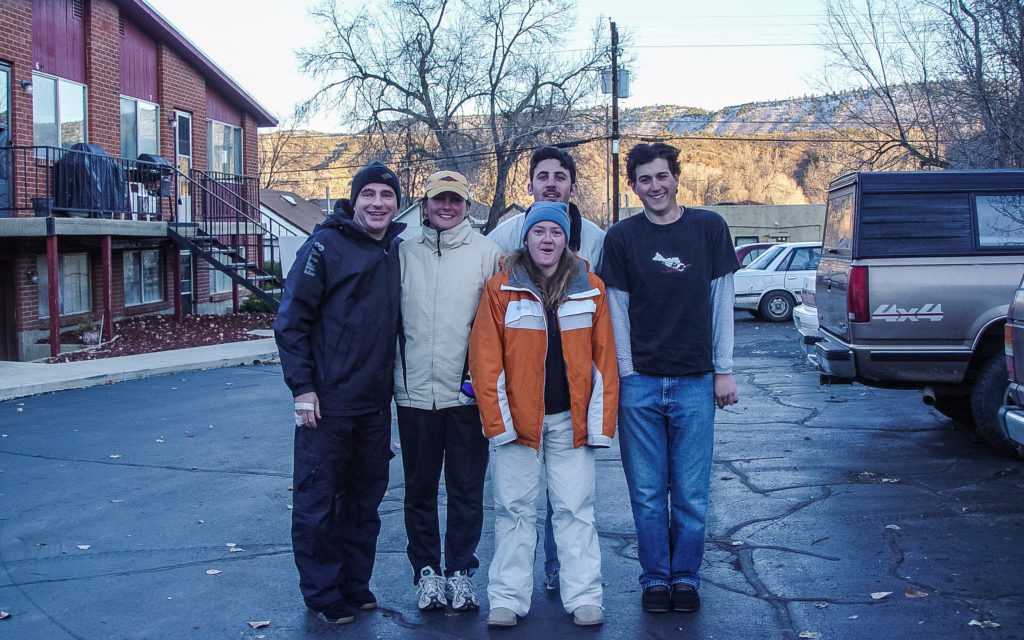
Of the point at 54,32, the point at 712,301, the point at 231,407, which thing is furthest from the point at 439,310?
the point at 54,32

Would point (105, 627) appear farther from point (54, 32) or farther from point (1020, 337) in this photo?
point (54, 32)

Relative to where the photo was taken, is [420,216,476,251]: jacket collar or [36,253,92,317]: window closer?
[420,216,476,251]: jacket collar

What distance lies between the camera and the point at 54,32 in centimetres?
1582

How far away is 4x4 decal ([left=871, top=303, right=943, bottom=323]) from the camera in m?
7.46

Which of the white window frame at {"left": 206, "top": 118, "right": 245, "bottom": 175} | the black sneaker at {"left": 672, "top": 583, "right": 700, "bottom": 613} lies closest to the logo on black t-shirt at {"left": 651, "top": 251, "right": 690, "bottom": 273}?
the black sneaker at {"left": 672, "top": 583, "right": 700, "bottom": 613}

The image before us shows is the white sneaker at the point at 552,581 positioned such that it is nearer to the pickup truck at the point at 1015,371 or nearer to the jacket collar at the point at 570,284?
the jacket collar at the point at 570,284

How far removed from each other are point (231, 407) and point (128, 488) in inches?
142

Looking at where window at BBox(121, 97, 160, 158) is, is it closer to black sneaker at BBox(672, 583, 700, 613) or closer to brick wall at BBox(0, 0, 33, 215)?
brick wall at BBox(0, 0, 33, 215)

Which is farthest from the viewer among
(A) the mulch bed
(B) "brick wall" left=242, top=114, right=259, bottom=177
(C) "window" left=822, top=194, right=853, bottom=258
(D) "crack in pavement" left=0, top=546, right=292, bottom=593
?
(B) "brick wall" left=242, top=114, right=259, bottom=177

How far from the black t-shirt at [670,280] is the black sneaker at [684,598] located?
97cm

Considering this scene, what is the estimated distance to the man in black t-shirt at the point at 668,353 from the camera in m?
4.34

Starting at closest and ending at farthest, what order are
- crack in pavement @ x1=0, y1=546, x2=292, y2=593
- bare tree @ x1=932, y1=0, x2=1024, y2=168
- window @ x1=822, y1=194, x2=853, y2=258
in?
crack in pavement @ x1=0, y1=546, x2=292, y2=593, window @ x1=822, y1=194, x2=853, y2=258, bare tree @ x1=932, y1=0, x2=1024, y2=168

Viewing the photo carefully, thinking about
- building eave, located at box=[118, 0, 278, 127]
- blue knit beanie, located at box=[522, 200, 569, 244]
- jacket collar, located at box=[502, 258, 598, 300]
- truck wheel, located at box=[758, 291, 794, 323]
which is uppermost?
building eave, located at box=[118, 0, 278, 127]

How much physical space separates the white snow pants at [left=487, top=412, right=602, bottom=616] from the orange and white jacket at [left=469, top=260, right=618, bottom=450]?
0.09 m
